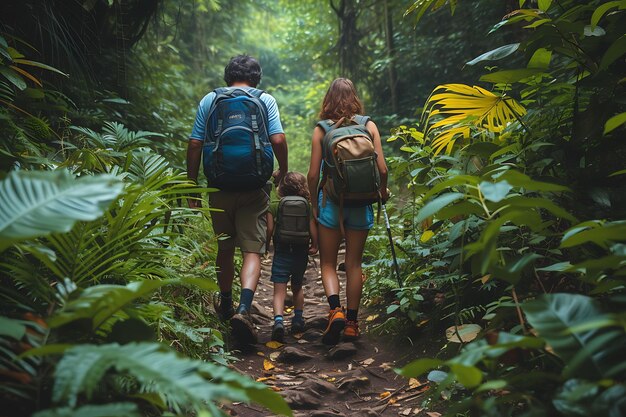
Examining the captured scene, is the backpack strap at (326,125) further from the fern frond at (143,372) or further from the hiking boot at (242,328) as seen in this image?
the fern frond at (143,372)

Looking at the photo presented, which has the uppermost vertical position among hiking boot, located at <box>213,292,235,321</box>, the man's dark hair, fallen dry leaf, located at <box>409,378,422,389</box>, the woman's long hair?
the man's dark hair

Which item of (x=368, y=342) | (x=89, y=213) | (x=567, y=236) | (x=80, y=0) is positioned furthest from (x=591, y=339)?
(x=80, y=0)

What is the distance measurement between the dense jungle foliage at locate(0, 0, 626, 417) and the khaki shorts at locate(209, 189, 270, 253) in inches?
10.6

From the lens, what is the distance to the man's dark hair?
4.22 meters

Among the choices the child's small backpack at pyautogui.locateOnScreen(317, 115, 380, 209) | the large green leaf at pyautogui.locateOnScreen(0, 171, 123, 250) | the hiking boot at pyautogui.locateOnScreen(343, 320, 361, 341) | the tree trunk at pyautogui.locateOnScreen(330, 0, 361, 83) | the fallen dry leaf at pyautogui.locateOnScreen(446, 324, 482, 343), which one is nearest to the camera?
the large green leaf at pyautogui.locateOnScreen(0, 171, 123, 250)

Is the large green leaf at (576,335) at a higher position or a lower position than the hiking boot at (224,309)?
lower

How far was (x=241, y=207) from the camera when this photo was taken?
419 cm

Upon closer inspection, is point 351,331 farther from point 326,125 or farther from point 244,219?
point 326,125

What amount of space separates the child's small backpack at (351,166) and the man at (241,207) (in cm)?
44

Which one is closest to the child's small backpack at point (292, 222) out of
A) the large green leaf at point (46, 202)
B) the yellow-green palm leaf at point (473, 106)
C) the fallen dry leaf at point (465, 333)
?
the yellow-green palm leaf at point (473, 106)

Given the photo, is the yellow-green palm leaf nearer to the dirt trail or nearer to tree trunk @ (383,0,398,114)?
the dirt trail

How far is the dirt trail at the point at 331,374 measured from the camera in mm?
2996

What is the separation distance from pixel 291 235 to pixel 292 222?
0.38ft

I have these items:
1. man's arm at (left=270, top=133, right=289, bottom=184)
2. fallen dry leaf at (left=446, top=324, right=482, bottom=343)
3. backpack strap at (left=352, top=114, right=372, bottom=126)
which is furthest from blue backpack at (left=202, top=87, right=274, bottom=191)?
fallen dry leaf at (left=446, top=324, right=482, bottom=343)
